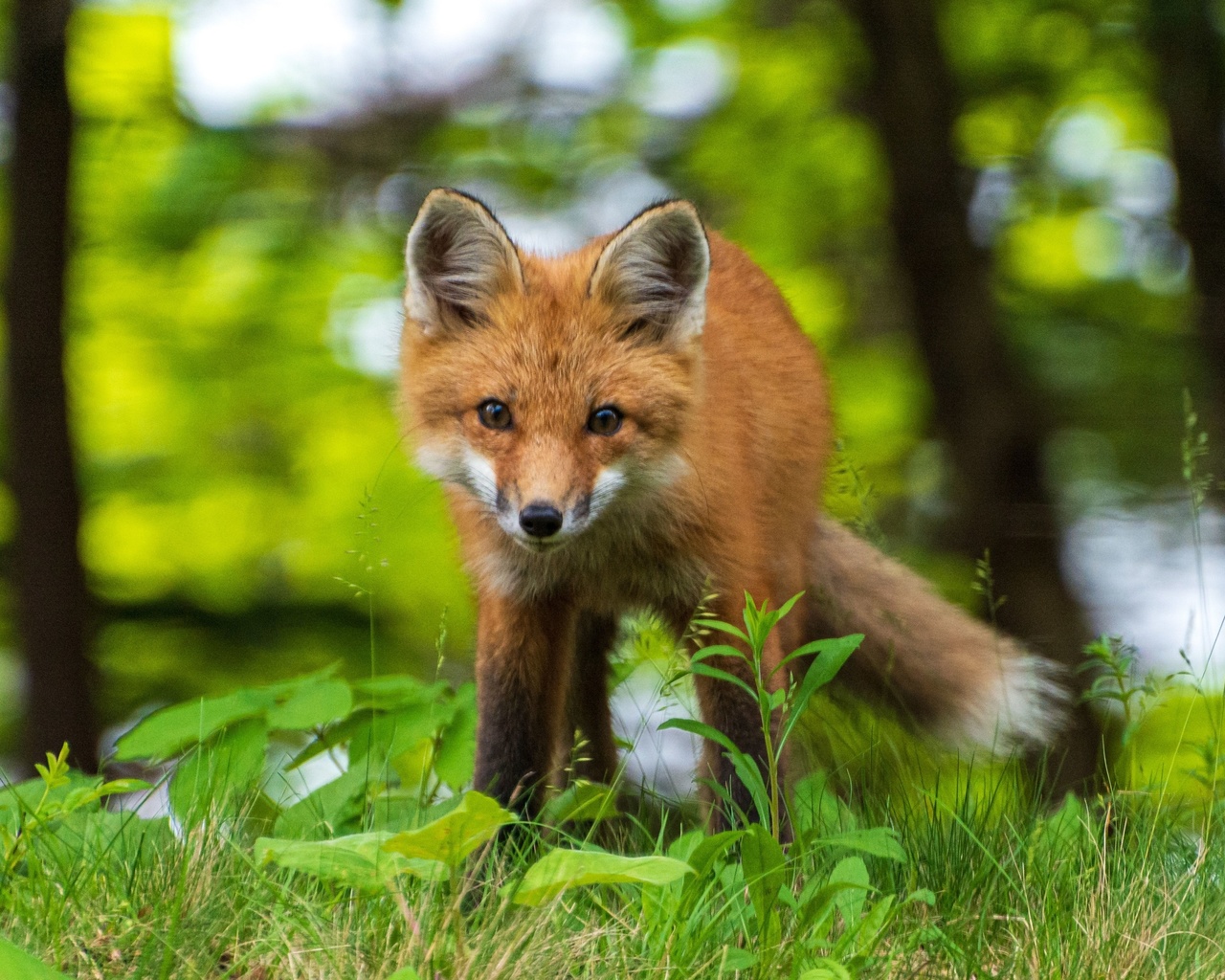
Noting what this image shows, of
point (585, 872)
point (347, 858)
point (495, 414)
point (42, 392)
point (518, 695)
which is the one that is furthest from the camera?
point (42, 392)

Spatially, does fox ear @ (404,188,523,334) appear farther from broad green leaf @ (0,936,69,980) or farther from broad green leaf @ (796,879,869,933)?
→ broad green leaf @ (0,936,69,980)

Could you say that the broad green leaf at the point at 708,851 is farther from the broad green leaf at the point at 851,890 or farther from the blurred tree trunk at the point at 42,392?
the blurred tree trunk at the point at 42,392

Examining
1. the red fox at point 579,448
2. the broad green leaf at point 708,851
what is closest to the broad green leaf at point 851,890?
the broad green leaf at point 708,851

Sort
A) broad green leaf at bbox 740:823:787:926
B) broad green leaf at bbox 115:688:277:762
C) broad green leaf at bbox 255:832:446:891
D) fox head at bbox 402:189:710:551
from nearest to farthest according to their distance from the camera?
broad green leaf at bbox 255:832:446:891 < broad green leaf at bbox 740:823:787:926 < broad green leaf at bbox 115:688:277:762 < fox head at bbox 402:189:710:551

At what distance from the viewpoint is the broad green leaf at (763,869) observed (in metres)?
2.17

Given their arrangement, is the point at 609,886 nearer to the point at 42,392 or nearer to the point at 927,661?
the point at 927,661

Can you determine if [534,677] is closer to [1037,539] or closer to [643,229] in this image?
[643,229]

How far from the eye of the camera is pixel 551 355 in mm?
3420

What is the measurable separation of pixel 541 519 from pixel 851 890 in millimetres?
1145

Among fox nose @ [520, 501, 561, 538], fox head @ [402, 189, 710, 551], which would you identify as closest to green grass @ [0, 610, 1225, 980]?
fox nose @ [520, 501, 561, 538]

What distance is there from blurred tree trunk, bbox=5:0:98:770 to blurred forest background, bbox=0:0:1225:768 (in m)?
0.02

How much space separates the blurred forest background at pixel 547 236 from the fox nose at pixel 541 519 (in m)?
4.65

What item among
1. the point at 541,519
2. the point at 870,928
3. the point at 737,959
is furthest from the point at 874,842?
the point at 541,519

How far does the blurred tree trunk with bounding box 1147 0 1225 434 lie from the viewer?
724 centimetres
